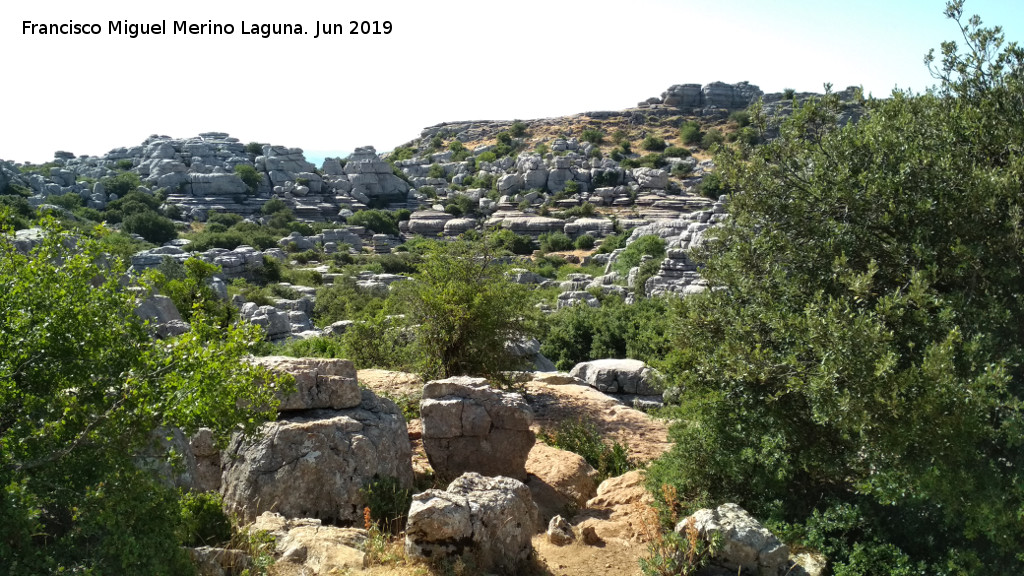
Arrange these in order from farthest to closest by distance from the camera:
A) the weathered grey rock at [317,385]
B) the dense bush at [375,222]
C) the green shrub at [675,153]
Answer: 1. the green shrub at [675,153]
2. the dense bush at [375,222]
3. the weathered grey rock at [317,385]

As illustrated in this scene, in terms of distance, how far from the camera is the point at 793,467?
6547mm

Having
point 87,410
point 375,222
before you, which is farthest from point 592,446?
point 375,222

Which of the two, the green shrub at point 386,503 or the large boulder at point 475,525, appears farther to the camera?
the green shrub at point 386,503

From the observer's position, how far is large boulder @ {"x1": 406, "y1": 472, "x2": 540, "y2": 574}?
577 centimetres

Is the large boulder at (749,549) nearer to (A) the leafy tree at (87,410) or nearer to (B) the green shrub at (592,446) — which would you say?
(B) the green shrub at (592,446)

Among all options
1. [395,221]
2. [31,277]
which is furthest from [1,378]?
[395,221]

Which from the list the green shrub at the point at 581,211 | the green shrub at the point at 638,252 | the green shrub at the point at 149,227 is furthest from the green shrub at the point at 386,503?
the green shrub at the point at 581,211

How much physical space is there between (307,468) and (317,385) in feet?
3.32

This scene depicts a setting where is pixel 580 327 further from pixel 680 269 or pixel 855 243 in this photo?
pixel 855 243

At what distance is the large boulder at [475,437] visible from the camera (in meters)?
8.62

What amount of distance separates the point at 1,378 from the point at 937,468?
6.22 m

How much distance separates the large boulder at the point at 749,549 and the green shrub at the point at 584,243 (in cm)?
5297

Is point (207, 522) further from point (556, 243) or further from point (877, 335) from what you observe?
point (556, 243)

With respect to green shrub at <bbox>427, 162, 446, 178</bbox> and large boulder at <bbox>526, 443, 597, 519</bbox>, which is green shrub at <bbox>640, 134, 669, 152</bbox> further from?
large boulder at <bbox>526, 443, 597, 519</bbox>
